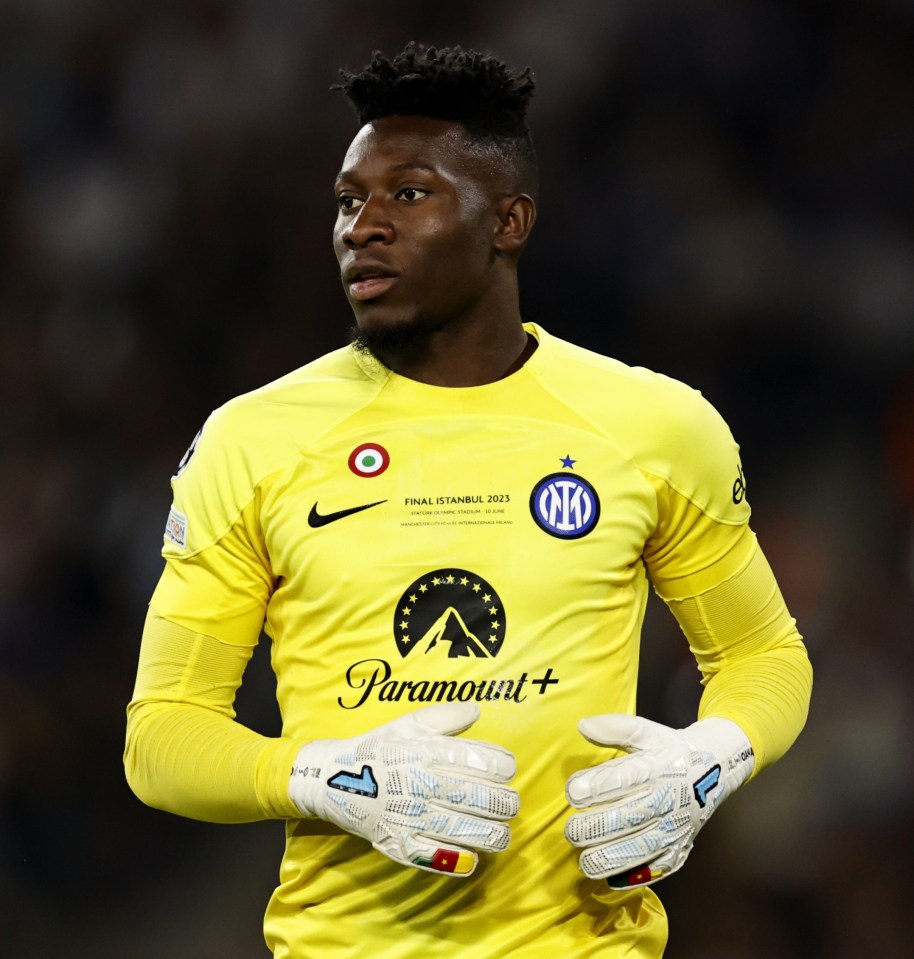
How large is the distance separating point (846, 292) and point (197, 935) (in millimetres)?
2434

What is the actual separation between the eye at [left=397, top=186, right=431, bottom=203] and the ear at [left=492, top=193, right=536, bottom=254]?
0.16 metres

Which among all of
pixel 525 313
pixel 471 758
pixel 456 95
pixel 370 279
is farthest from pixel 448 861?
pixel 525 313

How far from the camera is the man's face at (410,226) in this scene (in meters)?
2.27

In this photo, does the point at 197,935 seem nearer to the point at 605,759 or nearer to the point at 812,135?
the point at 605,759

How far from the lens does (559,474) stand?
7.38ft

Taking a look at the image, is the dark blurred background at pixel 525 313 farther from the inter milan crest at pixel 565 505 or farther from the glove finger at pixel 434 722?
the glove finger at pixel 434 722

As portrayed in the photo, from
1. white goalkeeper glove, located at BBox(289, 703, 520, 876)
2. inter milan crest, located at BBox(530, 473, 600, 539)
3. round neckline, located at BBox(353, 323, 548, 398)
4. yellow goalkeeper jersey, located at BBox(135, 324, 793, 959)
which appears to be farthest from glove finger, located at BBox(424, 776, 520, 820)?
round neckline, located at BBox(353, 323, 548, 398)

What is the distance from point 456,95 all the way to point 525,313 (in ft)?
5.76

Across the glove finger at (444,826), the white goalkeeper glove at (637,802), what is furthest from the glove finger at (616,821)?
the glove finger at (444,826)

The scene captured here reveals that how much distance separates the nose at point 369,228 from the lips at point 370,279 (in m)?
0.03

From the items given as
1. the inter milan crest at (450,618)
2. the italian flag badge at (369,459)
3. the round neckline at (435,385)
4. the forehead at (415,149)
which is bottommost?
the inter milan crest at (450,618)

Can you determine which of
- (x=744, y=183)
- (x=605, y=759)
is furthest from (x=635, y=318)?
(x=605, y=759)

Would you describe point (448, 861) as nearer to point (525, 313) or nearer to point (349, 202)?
point (349, 202)

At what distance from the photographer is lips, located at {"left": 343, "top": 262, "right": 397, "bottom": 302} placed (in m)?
2.27
